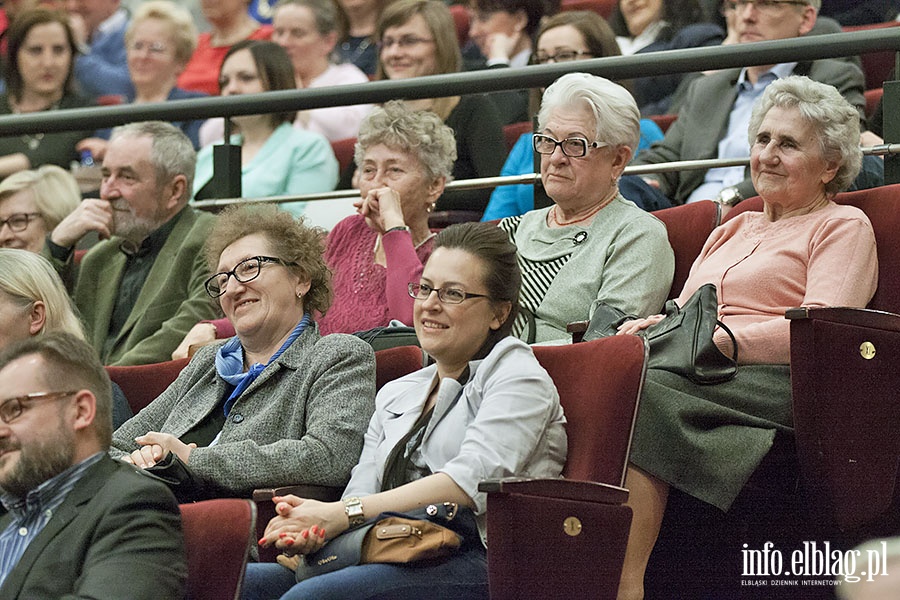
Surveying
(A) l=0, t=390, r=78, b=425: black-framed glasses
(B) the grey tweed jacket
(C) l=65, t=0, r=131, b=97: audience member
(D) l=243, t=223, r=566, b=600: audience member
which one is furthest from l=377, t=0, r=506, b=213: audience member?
(C) l=65, t=0, r=131, b=97: audience member

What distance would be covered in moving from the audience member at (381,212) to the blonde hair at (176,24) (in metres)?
2.53

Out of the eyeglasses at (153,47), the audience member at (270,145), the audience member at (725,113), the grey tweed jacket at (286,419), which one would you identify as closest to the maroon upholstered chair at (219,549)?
the grey tweed jacket at (286,419)

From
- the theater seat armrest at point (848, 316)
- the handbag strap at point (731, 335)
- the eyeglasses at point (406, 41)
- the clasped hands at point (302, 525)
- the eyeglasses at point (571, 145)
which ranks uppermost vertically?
the eyeglasses at point (406, 41)

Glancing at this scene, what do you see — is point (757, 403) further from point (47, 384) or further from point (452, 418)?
point (47, 384)

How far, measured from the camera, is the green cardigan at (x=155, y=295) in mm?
A: 3613

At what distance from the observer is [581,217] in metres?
3.18

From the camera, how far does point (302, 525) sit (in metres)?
2.31

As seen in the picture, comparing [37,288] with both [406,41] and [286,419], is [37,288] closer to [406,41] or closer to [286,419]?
[286,419]

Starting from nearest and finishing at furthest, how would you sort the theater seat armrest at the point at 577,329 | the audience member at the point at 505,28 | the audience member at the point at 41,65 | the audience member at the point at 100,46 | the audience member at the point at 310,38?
1. the theater seat armrest at the point at 577,329
2. the audience member at the point at 505,28
3. the audience member at the point at 310,38
4. the audience member at the point at 41,65
5. the audience member at the point at 100,46

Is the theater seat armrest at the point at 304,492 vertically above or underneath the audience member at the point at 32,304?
underneath

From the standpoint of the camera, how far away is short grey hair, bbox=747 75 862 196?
2.89 m

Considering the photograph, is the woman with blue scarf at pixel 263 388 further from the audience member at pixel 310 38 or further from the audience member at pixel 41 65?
the audience member at pixel 41 65

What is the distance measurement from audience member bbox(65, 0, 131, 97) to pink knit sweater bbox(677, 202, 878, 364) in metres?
3.88

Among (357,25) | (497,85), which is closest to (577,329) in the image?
(497,85)
